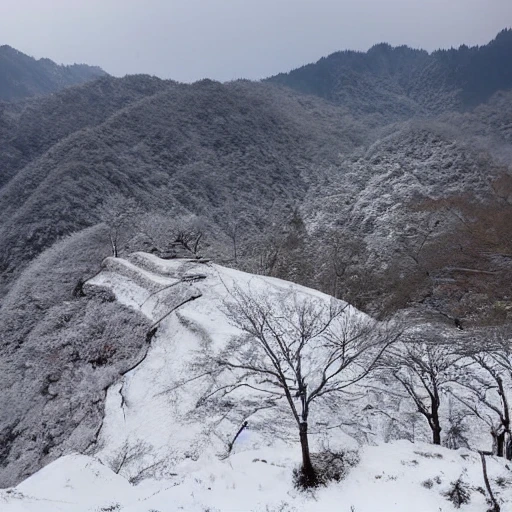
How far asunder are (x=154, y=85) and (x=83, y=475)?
72514 mm

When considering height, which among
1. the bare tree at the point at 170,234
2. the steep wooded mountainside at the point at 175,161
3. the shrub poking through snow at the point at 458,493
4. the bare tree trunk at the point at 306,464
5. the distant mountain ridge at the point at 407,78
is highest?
the distant mountain ridge at the point at 407,78

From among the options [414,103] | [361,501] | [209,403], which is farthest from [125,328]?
[414,103]

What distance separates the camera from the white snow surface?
24.8 feet

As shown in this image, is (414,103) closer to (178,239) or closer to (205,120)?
(205,120)

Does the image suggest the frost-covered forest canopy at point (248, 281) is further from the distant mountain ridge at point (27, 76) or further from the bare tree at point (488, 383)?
the distant mountain ridge at point (27, 76)

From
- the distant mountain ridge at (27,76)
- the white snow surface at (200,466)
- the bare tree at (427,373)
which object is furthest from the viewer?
the distant mountain ridge at (27,76)


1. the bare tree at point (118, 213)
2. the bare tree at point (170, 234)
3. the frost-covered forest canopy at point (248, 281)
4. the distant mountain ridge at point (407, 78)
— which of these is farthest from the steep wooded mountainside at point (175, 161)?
the distant mountain ridge at point (407, 78)

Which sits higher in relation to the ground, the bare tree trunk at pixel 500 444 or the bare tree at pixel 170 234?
the bare tree at pixel 170 234

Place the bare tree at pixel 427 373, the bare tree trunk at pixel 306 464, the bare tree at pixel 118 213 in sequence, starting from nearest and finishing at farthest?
the bare tree trunk at pixel 306 464 → the bare tree at pixel 427 373 → the bare tree at pixel 118 213

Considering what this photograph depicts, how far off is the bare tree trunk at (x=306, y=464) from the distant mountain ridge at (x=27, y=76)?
317ft

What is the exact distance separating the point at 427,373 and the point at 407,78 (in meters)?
113

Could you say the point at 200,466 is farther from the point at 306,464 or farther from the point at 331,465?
the point at 331,465

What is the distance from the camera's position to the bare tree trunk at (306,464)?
825cm

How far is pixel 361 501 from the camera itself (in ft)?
25.4
